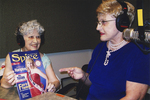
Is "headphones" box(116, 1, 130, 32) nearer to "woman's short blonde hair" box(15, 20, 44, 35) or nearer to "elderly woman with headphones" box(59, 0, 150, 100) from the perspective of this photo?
"elderly woman with headphones" box(59, 0, 150, 100)

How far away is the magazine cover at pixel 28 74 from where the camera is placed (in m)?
0.79

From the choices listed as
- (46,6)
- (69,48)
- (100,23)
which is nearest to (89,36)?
(69,48)

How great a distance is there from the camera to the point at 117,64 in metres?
0.89

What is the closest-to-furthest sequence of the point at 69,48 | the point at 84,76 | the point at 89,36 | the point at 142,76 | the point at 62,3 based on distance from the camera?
1. the point at 142,76
2. the point at 84,76
3. the point at 62,3
4. the point at 69,48
5. the point at 89,36

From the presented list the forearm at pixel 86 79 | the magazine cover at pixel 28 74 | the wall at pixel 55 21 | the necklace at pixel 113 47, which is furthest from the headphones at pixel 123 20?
the wall at pixel 55 21

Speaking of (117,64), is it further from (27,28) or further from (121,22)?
(27,28)

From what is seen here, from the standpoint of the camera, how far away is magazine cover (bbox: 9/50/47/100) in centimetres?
79

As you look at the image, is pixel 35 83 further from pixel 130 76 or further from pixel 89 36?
pixel 89 36

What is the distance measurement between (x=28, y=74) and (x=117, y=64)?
60 centimetres

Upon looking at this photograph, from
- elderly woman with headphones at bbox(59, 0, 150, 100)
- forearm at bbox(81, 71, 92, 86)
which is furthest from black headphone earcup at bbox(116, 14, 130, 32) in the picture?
forearm at bbox(81, 71, 92, 86)

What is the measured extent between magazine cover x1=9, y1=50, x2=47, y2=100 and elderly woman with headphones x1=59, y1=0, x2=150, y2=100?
0.18 meters

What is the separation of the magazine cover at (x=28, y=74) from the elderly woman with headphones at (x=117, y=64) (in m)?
0.18

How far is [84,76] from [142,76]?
46cm

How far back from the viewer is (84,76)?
1080 millimetres
